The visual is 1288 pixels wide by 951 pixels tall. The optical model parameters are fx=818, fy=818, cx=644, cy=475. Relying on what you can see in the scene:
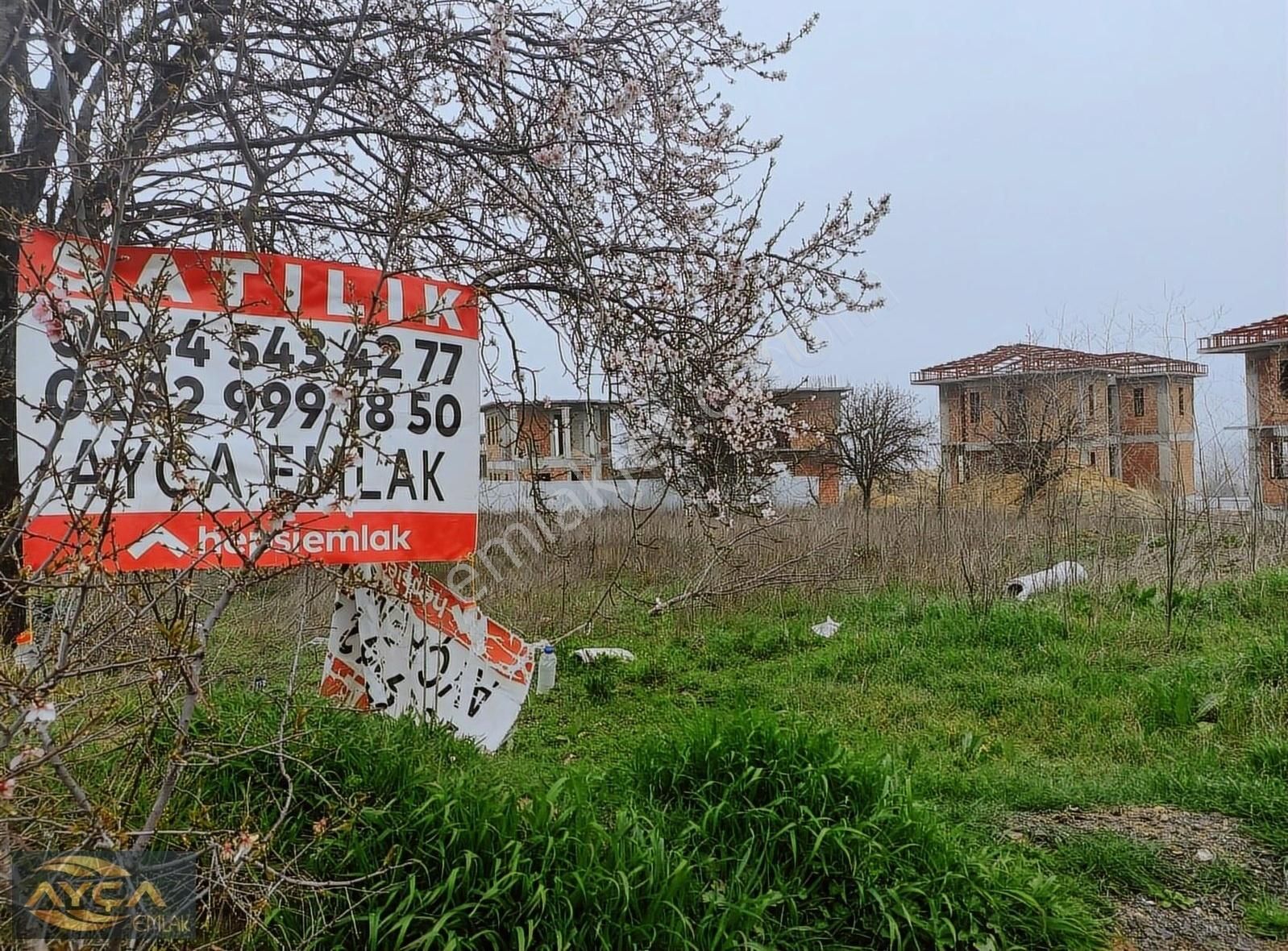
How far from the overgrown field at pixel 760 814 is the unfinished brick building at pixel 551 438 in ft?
4.93

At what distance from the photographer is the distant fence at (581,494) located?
5.75 m

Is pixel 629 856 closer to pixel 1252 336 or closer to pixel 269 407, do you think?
pixel 269 407

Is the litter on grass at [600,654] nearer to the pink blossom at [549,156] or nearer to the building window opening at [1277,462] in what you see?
the pink blossom at [549,156]

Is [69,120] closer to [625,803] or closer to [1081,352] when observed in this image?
[625,803]

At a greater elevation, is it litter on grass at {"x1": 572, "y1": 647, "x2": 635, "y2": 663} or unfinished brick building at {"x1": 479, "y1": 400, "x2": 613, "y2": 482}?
unfinished brick building at {"x1": 479, "y1": 400, "x2": 613, "y2": 482}

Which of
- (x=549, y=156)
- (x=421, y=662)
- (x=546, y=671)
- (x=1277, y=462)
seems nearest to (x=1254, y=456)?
(x=1277, y=462)

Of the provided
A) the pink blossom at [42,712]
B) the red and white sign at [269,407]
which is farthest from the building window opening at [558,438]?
the pink blossom at [42,712]

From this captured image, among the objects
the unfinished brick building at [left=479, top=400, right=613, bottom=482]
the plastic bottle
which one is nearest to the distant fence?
the unfinished brick building at [left=479, top=400, right=613, bottom=482]

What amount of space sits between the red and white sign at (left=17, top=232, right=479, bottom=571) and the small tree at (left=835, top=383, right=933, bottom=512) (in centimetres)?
1955

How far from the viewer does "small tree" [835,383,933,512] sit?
73.9ft

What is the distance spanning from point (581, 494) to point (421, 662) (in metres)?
3.57

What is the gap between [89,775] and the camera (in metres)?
2.62

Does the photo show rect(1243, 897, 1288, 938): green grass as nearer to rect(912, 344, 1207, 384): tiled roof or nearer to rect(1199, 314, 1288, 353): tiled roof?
rect(912, 344, 1207, 384): tiled roof

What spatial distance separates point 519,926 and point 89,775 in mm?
1585
